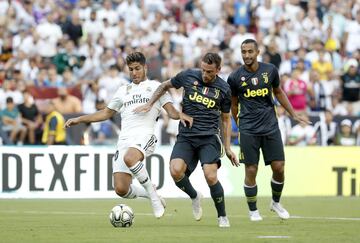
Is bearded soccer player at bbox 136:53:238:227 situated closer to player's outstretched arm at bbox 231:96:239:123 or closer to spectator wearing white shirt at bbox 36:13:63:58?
player's outstretched arm at bbox 231:96:239:123

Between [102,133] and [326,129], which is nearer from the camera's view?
[102,133]

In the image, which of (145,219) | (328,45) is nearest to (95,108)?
(328,45)

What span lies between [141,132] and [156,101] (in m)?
0.49

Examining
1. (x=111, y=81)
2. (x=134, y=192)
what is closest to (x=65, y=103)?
(x=111, y=81)

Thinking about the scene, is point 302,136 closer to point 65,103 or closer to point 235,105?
point 65,103

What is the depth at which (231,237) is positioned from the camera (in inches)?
508

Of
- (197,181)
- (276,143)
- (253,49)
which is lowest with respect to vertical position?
(197,181)

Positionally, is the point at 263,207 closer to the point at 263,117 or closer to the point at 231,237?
the point at 263,117

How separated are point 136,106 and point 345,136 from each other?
11882 millimetres

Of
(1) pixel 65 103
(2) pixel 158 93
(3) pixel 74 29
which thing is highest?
(3) pixel 74 29

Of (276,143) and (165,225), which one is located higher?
(276,143)

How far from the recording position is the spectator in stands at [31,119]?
85.0 ft

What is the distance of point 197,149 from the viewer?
15.1 metres

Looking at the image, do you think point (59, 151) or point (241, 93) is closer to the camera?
point (241, 93)
